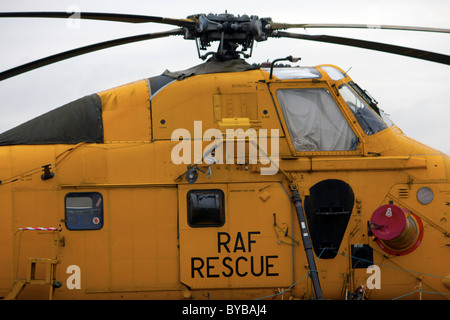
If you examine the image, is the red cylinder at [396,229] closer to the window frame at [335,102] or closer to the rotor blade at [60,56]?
the window frame at [335,102]

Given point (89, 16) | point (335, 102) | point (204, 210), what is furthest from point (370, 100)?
point (89, 16)

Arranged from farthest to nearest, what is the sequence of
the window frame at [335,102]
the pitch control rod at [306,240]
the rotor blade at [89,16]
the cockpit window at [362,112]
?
→ the cockpit window at [362,112] → the window frame at [335,102] → the pitch control rod at [306,240] → the rotor blade at [89,16]

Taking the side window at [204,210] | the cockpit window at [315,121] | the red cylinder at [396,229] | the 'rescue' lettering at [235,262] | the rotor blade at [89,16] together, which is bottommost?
the 'rescue' lettering at [235,262]

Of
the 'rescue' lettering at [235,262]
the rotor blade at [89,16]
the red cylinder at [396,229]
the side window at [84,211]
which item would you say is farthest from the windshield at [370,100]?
the side window at [84,211]

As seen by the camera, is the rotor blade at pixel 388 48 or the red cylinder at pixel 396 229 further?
the rotor blade at pixel 388 48

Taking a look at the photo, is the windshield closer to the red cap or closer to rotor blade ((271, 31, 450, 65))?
rotor blade ((271, 31, 450, 65))

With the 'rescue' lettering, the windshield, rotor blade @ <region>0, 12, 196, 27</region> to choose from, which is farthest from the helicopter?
the windshield

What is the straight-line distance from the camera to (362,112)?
10.9 meters

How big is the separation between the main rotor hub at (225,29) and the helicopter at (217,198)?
40 millimetres

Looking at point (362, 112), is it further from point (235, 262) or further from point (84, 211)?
point (84, 211)

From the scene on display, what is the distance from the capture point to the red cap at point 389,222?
386 inches

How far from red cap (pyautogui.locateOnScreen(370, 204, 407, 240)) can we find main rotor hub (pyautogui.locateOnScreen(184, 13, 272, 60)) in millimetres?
3302

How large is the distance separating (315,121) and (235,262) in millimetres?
2511

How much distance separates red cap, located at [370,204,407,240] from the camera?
981 cm
